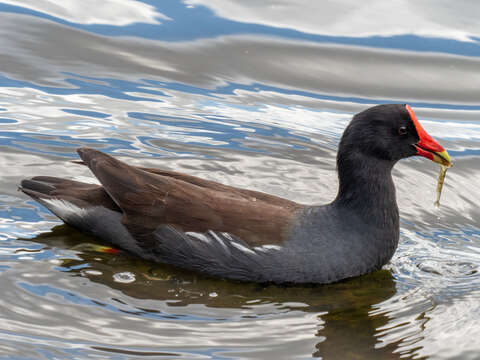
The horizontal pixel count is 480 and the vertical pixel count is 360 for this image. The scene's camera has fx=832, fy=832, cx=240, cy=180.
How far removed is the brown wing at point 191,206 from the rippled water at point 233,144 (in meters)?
0.36

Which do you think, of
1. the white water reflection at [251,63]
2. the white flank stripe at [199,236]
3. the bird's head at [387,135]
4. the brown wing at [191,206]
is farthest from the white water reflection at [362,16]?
the white flank stripe at [199,236]

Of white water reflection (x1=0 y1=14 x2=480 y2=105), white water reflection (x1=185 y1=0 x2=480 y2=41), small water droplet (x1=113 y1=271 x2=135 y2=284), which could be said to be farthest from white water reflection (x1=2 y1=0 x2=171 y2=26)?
small water droplet (x1=113 y1=271 x2=135 y2=284)

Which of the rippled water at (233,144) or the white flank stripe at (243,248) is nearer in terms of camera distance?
the rippled water at (233,144)

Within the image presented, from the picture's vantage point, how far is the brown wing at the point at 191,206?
5.58 m

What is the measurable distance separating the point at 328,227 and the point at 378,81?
16.9ft

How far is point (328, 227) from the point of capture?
5.67 meters

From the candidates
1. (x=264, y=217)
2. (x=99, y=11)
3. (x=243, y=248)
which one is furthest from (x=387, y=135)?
(x=99, y=11)

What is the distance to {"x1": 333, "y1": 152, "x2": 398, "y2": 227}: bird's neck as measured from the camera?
19.1 ft

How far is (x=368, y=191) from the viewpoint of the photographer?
5844 millimetres

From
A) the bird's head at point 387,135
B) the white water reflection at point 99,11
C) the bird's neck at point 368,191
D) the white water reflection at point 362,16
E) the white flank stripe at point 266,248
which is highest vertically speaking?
the white water reflection at point 362,16

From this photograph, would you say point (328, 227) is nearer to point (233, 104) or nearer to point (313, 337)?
point (313, 337)

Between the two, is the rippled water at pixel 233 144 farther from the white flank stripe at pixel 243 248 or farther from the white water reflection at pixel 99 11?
the white flank stripe at pixel 243 248

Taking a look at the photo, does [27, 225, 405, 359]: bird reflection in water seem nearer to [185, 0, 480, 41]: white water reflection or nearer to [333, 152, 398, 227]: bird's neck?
[333, 152, 398, 227]: bird's neck

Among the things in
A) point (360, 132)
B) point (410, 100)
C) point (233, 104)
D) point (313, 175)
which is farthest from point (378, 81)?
point (360, 132)
